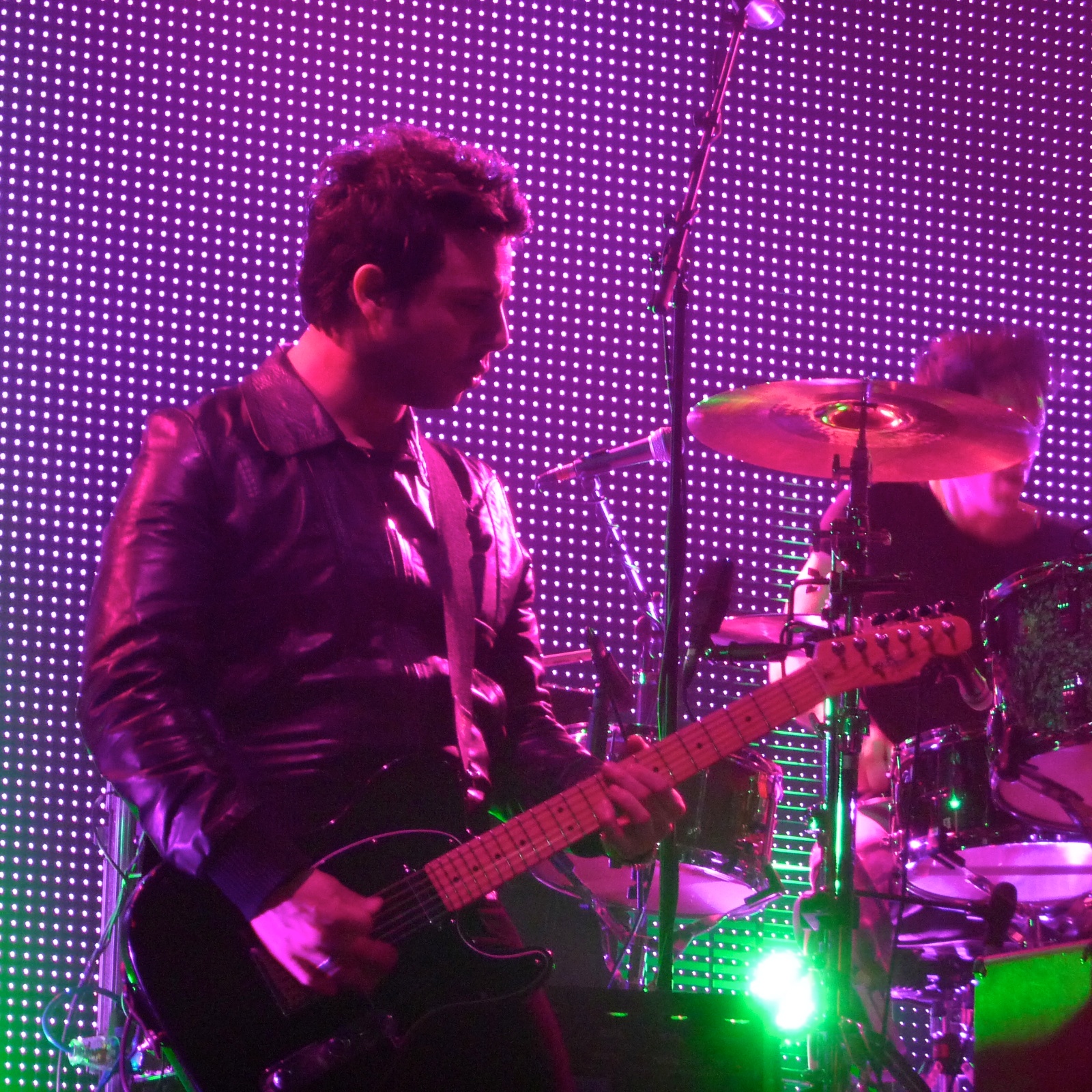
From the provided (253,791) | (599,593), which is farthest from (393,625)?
(599,593)

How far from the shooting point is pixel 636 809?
83.0 inches

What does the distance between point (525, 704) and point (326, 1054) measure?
0.86m

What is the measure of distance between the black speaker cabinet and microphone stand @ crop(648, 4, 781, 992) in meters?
0.33

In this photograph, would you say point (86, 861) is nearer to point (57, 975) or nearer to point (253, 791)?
point (57, 975)

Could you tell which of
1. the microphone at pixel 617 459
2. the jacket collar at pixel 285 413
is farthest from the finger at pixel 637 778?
the microphone at pixel 617 459

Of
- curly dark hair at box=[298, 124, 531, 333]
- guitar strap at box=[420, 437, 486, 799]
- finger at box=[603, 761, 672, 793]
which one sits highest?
curly dark hair at box=[298, 124, 531, 333]

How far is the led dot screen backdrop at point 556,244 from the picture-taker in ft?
17.6

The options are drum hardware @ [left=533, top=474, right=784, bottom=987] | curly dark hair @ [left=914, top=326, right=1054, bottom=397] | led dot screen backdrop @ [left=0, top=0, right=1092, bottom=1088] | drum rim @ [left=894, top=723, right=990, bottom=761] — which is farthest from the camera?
led dot screen backdrop @ [left=0, top=0, right=1092, bottom=1088]

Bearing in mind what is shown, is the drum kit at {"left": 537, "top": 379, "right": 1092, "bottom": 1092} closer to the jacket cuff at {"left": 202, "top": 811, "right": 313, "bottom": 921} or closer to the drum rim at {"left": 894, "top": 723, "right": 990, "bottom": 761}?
the drum rim at {"left": 894, "top": 723, "right": 990, "bottom": 761}

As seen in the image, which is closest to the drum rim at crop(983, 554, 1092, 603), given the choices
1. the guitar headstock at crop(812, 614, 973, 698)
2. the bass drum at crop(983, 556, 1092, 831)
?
the bass drum at crop(983, 556, 1092, 831)

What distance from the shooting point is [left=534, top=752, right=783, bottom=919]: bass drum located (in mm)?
4031

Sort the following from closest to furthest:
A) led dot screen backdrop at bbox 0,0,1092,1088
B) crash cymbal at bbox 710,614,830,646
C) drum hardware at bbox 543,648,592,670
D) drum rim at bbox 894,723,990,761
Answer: drum rim at bbox 894,723,990,761 < crash cymbal at bbox 710,614,830,646 < drum hardware at bbox 543,648,592,670 < led dot screen backdrop at bbox 0,0,1092,1088

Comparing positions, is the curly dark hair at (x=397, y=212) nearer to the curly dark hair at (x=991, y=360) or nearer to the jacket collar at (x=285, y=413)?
the jacket collar at (x=285, y=413)

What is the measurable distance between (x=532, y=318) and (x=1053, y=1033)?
3804 mm
